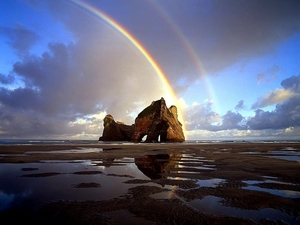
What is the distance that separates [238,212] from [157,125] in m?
115

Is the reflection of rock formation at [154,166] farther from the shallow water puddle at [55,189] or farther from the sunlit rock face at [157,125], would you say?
the sunlit rock face at [157,125]

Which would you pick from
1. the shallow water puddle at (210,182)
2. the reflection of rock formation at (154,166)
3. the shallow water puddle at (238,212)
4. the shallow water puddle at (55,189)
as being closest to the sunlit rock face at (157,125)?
the reflection of rock formation at (154,166)

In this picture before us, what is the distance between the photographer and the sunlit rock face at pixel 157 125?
400 ft

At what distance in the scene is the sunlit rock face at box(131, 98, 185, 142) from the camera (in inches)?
4803

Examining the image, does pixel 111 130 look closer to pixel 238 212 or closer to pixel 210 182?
pixel 210 182

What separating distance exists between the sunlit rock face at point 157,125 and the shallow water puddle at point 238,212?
11024 cm

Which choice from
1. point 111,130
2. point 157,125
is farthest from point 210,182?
point 111,130

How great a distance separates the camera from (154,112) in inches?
4985

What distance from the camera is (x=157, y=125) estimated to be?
123062 mm

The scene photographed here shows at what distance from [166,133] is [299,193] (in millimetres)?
108463

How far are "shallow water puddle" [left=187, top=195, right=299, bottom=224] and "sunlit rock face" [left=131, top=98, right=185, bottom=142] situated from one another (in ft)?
362

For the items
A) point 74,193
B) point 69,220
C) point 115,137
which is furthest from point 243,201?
point 115,137

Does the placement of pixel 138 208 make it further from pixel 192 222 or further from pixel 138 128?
pixel 138 128

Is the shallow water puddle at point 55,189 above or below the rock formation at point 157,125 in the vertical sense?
below
